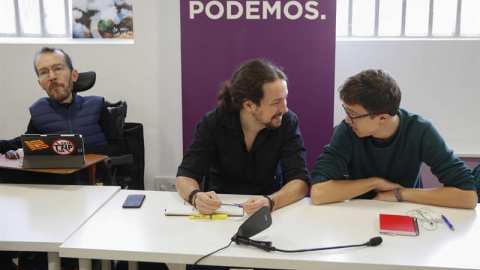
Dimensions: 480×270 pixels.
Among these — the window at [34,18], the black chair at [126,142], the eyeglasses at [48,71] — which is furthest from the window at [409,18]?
the window at [34,18]

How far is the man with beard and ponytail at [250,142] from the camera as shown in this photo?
2.13 meters

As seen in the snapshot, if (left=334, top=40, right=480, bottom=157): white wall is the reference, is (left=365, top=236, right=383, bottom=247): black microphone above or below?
below

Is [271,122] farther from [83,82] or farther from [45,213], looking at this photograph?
[83,82]

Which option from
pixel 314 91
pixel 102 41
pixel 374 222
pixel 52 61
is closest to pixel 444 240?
pixel 374 222

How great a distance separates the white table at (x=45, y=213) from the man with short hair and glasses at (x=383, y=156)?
930 millimetres

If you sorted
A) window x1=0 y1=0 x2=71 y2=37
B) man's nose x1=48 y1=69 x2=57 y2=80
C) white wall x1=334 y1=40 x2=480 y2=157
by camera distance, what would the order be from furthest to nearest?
window x1=0 y1=0 x2=71 y2=37
white wall x1=334 y1=40 x2=480 y2=157
man's nose x1=48 y1=69 x2=57 y2=80

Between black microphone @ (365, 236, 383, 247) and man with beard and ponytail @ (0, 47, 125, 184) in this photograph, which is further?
man with beard and ponytail @ (0, 47, 125, 184)

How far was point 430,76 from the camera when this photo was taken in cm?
371

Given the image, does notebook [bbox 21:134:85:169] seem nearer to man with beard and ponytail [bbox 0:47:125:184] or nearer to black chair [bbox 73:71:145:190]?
man with beard and ponytail [bbox 0:47:125:184]

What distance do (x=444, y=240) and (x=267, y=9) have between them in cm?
192

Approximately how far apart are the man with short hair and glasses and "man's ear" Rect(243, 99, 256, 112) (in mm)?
379

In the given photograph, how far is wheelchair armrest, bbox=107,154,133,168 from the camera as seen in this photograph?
2.62 metres

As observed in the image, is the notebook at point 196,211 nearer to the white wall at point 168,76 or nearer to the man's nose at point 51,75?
the man's nose at point 51,75

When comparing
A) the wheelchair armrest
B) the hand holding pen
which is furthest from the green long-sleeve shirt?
the wheelchair armrest
